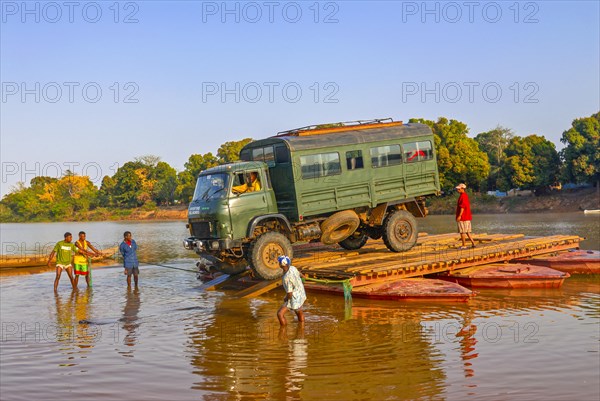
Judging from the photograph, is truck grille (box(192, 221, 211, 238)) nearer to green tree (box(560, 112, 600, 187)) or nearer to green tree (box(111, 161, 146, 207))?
green tree (box(560, 112, 600, 187))

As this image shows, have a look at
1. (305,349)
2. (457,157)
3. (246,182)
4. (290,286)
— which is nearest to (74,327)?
(290,286)

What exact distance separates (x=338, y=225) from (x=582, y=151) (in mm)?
60577

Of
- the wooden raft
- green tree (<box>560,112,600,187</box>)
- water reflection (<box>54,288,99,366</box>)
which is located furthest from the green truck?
green tree (<box>560,112,600,187</box>)

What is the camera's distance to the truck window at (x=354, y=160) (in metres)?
15.9

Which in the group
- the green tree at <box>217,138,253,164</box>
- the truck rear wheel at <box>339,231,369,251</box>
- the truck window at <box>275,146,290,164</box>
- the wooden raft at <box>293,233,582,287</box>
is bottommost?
the wooden raft at <box>293,233,582,287</box>

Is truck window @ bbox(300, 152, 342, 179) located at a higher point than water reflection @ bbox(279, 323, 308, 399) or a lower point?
higher

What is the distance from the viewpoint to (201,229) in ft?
49.7

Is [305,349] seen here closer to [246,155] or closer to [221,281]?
[246,155]

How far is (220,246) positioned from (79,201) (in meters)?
116

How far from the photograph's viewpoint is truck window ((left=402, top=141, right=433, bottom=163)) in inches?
661

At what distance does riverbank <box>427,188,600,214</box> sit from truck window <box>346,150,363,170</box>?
2204 inches

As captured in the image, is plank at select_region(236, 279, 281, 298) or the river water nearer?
the river water

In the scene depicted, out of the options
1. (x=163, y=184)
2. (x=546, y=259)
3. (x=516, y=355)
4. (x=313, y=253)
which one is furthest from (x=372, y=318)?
(x=163, y=184)

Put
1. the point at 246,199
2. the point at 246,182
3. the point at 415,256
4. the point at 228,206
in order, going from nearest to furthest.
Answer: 1. the point at 228,206
2. the point at 246,199
3. the point at 246,182
4. the point at 415,256
